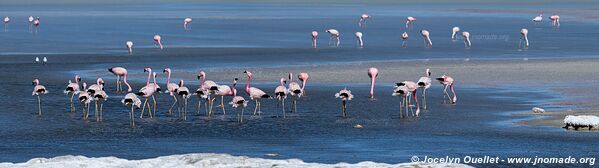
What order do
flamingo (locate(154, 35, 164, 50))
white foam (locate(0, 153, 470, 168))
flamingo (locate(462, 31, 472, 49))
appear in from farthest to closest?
1. flamingo (locate(462, 31, 472, 49))
2. flamingo (locate(154, 35, 164, 50))
3. white foam (locate(0, 153, 470, 168))

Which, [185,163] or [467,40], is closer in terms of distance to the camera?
[185,163]

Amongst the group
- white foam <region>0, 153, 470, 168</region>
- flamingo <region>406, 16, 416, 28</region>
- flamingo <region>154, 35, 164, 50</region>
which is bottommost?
white foam <region>0, 153, 470, 168</region>

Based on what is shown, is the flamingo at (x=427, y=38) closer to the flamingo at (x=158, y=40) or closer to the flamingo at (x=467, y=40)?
the flamingo at (x=467, y=40)

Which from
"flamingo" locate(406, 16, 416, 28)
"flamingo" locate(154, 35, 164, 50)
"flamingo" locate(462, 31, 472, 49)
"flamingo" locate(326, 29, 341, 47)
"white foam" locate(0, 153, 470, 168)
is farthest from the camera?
"flamingo" locate(406, 16, 416, 28)

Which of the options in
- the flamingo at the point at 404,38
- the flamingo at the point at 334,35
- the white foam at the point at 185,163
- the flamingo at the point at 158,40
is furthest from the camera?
the flamingo at the point at 334,35

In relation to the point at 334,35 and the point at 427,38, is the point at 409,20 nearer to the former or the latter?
the point at 334,35

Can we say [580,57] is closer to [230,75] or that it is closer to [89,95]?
[230,75]

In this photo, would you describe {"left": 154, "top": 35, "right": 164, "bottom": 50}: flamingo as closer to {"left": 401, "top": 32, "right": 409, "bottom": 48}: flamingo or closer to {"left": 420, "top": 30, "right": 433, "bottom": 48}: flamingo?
{"left": 401, "top": 32, "right": 409, "bottom": 48}: flamingo

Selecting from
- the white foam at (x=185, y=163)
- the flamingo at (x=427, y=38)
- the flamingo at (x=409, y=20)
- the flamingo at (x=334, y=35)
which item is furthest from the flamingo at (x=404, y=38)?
the white foam at (x=185, y=163)

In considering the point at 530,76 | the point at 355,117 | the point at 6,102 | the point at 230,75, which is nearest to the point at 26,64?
the point at 230,75

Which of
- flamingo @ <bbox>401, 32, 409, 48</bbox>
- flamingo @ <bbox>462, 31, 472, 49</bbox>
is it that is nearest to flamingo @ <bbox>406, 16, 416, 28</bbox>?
flamingo @ <bbox>401, 32, 409, 48</bbox>

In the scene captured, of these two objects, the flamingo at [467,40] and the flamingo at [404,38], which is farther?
the flamingo at [404,38]

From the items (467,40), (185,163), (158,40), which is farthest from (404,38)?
(185,163)

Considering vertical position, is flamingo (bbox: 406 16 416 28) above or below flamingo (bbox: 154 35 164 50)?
above
